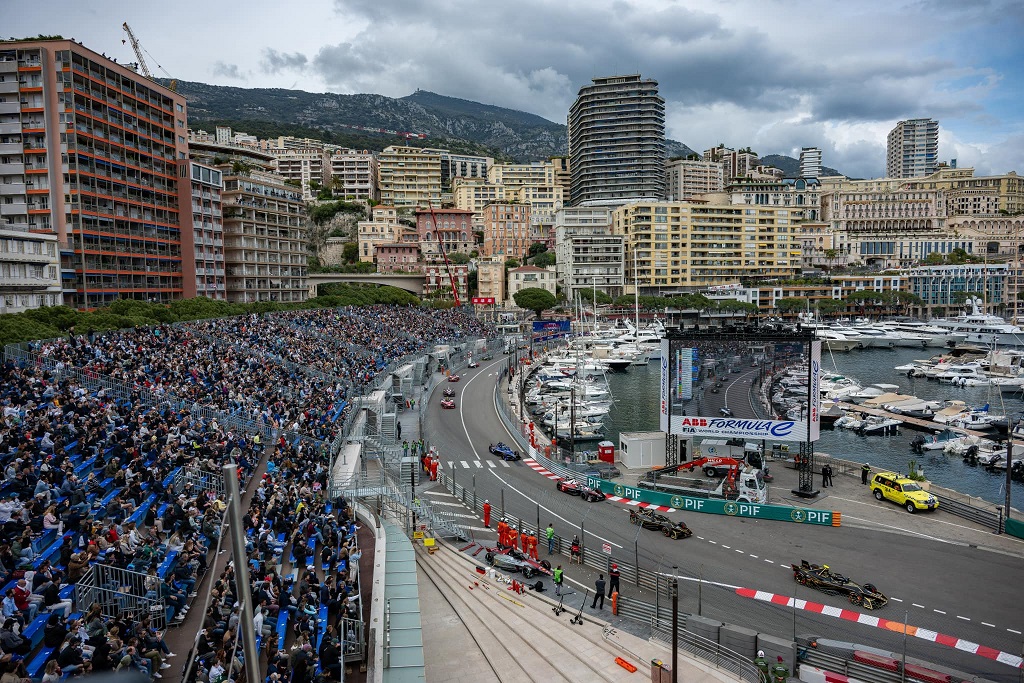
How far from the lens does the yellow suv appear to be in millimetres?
28844

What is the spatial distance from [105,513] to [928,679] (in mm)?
20637

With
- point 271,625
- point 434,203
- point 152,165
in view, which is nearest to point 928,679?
point 271,625

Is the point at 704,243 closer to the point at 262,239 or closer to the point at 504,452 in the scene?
the point at 262,239

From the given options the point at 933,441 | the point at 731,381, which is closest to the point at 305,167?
the point at 933,441

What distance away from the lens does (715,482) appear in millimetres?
31875

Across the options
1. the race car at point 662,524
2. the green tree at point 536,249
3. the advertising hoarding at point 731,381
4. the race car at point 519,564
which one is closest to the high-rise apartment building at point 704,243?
the green tree at point 536,249

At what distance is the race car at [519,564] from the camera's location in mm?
22641

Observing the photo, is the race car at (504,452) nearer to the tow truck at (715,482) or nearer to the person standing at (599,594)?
the tow truck at (715,482)

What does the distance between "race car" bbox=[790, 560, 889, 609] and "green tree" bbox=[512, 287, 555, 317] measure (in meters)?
104

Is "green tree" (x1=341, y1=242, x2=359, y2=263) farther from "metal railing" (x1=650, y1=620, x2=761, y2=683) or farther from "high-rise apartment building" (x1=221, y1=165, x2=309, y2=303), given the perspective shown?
"metal railing" (x1=650, y1=620, x2=761, y2=683)

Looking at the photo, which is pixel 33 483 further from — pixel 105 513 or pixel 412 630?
pixel 412 630

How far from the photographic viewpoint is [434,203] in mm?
180125

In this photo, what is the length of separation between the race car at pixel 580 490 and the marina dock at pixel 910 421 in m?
36.8

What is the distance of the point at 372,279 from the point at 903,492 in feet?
321
